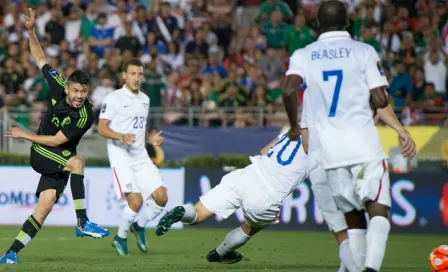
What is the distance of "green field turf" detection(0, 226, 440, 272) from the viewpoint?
12172mm

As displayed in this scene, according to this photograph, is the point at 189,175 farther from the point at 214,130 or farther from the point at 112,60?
the point at 112,60

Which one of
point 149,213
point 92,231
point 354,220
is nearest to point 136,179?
point 149,213

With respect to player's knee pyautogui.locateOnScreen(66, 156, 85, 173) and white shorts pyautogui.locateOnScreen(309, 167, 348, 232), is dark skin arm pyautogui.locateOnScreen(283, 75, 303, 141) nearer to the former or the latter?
white shorts pyautogui.locateOnScreen(309, 167, 348, 232)

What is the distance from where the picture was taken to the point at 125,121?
48.2ft

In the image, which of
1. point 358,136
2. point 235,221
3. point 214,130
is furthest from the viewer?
point 214,130

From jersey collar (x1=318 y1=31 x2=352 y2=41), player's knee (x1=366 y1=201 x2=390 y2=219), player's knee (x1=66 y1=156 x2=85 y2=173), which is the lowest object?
player's knee (x1=66 y1=156 x2=85 y2=173)

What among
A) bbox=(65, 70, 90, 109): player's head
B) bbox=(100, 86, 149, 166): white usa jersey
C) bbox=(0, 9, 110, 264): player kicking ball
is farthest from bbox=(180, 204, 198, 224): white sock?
bbox=(100, 86, 149, 166): white usa jersey

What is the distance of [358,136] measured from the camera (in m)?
8.94

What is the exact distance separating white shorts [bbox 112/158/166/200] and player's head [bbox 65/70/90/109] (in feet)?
6.94

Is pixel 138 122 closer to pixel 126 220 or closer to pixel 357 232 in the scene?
pixel 126 220

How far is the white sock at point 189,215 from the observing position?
11.6 metres

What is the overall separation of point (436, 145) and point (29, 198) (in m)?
7.88

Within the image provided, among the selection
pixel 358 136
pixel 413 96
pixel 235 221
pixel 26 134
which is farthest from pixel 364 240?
pixel 413 96

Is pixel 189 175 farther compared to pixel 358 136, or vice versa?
pixel 189 175
